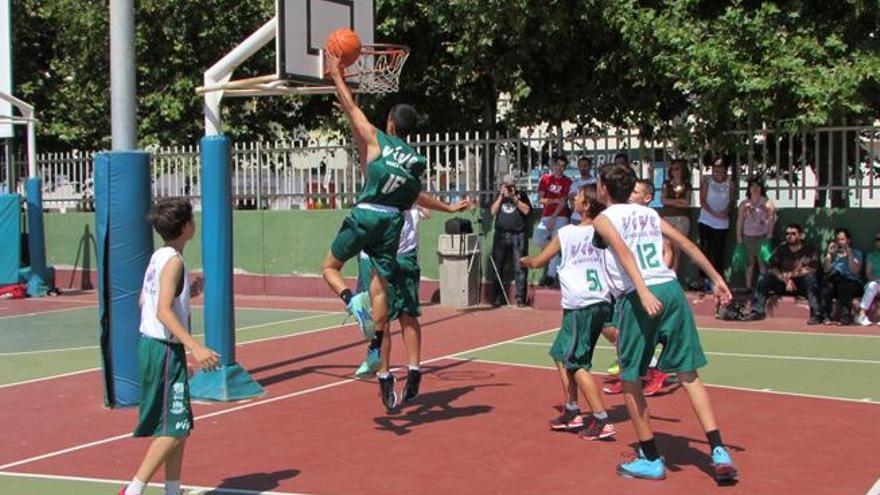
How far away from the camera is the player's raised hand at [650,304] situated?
6.74m

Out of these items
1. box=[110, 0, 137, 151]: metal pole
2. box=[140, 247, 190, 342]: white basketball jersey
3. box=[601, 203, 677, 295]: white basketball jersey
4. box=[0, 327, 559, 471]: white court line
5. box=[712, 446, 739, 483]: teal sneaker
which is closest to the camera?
box=[140, 247, 190, 342]: white basketball jersey

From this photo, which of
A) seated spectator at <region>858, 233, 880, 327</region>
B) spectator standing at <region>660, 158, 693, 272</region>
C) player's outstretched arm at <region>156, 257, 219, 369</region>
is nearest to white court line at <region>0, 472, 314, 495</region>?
player's outstretched arm at <region>156, 257, 219, 369</region>

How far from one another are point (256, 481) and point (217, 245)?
3.36 meters

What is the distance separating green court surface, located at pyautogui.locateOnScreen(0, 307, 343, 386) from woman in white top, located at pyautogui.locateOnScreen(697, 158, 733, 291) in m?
5.53

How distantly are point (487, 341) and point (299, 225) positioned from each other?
7.26 m

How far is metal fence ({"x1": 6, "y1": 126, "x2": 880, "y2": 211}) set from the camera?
52.0 ft

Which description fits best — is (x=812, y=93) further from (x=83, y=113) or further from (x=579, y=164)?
(x=83, y=113)

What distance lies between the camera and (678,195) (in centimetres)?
1633

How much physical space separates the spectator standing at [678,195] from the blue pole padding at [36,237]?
11919 mm

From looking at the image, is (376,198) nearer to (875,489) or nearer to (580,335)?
(580,335)

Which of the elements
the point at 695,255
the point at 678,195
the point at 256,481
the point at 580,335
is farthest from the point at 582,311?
the point at 678,195

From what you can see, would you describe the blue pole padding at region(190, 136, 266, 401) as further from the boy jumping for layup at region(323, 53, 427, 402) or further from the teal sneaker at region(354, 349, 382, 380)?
the boy jumping for layup at region(323, 53, 427, 402)

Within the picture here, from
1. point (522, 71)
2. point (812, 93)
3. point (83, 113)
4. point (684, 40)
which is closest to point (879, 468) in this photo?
point (812, 93)

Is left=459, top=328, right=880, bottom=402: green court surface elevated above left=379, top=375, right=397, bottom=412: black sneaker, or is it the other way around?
left=379, top=375, right=397, bottom=412: black sneaker
